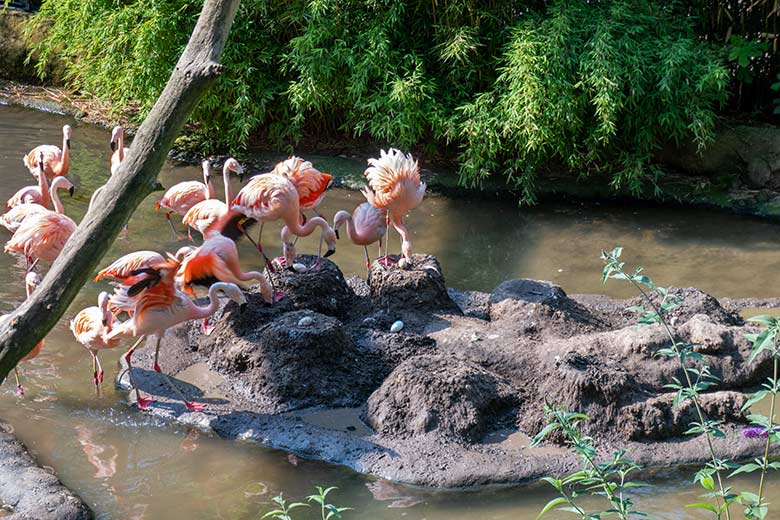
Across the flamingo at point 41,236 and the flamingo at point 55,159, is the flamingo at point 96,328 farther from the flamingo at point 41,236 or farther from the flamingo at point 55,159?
the flamingo at point 55,159

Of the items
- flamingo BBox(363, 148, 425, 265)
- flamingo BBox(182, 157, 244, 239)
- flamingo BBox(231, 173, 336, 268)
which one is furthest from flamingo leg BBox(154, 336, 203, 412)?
flamingo BBox(363, 148, 425, 265)

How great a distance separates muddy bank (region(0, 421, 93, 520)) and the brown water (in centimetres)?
16

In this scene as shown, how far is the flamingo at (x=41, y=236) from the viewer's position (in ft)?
17.4

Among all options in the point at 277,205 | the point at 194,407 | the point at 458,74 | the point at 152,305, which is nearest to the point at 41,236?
the point at 152,305

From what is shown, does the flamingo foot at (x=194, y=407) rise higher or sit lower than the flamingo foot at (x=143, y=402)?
higher

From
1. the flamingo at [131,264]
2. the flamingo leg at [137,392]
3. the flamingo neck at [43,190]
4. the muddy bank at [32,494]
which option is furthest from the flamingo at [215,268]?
the flamingo neck at [43,190]

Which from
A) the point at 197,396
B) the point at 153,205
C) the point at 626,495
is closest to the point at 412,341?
the point at 197,396

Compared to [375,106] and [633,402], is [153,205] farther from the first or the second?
[633,402]

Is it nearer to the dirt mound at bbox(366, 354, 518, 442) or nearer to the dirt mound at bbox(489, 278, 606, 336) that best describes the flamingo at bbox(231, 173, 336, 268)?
the dirt mound at bbox(489, 278, 606, 336)

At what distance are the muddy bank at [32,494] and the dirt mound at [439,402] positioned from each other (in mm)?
1342

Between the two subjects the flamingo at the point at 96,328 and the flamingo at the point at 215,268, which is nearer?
the flamingo at the point at 96,328

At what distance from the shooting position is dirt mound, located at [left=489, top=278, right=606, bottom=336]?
502 centimetres

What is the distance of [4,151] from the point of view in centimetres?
850

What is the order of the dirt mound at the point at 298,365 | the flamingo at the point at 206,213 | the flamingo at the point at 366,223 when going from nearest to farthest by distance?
the dirt mound at the point at 298,365 → the flamingo at the point at 366,223 → the flamingo at the point at 206,213
